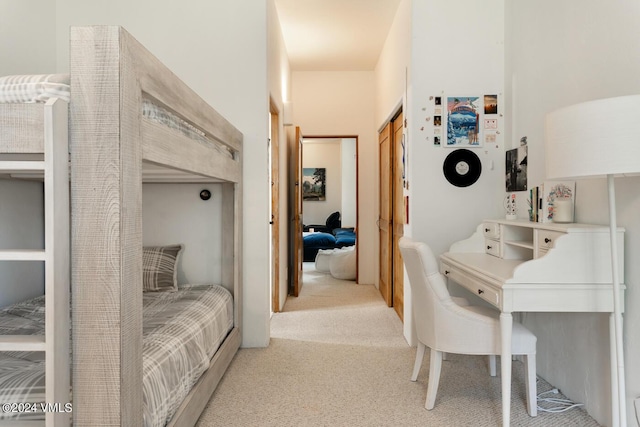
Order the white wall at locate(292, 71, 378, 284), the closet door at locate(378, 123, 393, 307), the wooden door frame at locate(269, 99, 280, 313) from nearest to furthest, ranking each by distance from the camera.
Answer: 1. the wooden door frame at locate(269, 99, 280, 313)
2. the closet door at locate(378, 123, 393, 307)
3. the white wall at locate(292, 71, 378, 284)

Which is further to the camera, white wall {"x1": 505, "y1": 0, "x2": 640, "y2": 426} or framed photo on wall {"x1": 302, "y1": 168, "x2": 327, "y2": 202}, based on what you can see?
framed photo on wall {"x1": 302, "y1": 168, "x2": 327, "y2": 202}

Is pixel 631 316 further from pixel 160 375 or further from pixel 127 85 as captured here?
pixel 127 85

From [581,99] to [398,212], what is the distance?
2.11m

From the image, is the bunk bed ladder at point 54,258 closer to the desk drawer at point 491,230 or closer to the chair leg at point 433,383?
the chair leg at point 433,383

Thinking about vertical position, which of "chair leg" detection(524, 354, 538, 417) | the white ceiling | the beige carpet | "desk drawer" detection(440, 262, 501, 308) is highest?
the white ceiling

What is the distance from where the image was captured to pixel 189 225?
125 inches

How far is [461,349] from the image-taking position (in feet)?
7.00

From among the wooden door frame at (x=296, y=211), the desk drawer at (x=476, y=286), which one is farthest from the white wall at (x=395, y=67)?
the desk drawer at (x=476, y=286)

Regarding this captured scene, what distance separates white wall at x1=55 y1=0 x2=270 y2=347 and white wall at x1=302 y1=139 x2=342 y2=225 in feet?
20.1

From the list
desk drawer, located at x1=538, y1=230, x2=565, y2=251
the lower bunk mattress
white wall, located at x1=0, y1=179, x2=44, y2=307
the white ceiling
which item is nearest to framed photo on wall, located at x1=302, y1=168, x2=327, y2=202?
the white ceiling

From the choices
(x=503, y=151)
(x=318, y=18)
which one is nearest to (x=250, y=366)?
(x=503, y=151)

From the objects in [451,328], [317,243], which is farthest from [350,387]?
[317,243]

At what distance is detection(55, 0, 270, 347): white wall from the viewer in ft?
10.5

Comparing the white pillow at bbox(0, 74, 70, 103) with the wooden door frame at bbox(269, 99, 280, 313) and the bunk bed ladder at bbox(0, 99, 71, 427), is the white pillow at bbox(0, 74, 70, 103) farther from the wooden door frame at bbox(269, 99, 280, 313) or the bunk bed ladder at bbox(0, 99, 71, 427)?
the wooden door frame at bbox(269, 99, 280, 313)
